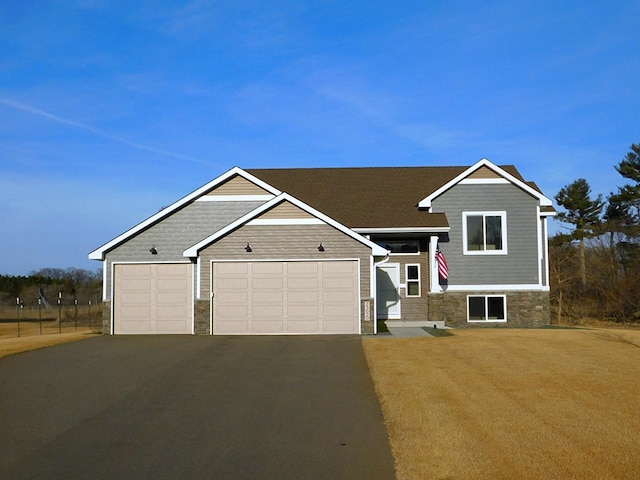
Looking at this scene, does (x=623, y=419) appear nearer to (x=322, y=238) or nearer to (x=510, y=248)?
(x=322, y=238)

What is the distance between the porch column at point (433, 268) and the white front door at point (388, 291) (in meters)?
1.25

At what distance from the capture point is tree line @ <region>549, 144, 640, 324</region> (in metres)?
34.9

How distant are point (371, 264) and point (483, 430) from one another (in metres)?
12.5

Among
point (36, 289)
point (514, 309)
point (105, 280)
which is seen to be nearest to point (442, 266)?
point (514, 309)

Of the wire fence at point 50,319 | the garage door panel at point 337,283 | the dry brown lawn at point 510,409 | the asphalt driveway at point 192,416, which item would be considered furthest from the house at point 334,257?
the wire fence at point 50,319

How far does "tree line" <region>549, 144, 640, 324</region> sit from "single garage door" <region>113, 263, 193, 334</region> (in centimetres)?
2032

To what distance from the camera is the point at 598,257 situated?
134 feet

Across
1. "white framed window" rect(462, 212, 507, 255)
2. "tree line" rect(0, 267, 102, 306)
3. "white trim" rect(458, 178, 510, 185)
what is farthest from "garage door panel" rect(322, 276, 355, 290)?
"tree line" rect(0, 267, 102, 306)

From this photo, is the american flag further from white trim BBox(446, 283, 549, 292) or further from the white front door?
the white front door

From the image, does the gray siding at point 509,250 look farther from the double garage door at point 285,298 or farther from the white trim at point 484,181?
the double garage door at point 285,298

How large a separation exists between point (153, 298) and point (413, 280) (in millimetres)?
9626

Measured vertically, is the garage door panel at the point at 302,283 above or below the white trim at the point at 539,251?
below

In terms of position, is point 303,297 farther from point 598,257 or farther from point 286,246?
point 598,257

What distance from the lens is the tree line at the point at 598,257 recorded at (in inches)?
1374
